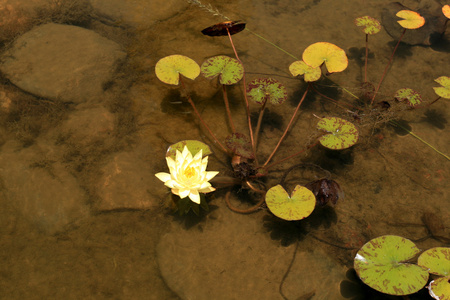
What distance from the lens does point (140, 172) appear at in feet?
8.66

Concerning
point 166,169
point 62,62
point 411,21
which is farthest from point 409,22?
point 62,62

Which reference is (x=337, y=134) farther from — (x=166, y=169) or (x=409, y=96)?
(x=166, y=169)

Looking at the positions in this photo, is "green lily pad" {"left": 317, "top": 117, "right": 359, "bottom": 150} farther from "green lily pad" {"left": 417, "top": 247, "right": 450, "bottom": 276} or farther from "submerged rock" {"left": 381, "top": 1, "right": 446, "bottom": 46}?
"submerged rock" {"left": 381, "top": 1, "right": 446, "bottom": 46}

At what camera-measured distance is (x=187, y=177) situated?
2.17 meters

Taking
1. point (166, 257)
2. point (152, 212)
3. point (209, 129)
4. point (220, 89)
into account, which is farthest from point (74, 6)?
point (166, 257)

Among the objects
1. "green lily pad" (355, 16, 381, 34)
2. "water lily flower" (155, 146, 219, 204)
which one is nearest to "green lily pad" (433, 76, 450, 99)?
"green lily pad" (355, 16, 381, 34)

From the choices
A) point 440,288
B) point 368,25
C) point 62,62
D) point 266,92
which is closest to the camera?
point 440,288

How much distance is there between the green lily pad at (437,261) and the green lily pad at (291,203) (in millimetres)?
722

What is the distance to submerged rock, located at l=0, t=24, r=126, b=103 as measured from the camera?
9.95 ft

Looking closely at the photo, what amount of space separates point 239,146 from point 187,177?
0.53 m

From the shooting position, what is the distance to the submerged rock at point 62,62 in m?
3.03

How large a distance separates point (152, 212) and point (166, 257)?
1.10ft

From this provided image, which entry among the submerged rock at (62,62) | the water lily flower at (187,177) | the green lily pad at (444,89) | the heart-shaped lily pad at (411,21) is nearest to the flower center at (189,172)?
the water lily flower at (187,177)

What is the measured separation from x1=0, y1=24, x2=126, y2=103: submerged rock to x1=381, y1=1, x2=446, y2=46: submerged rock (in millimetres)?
2859
